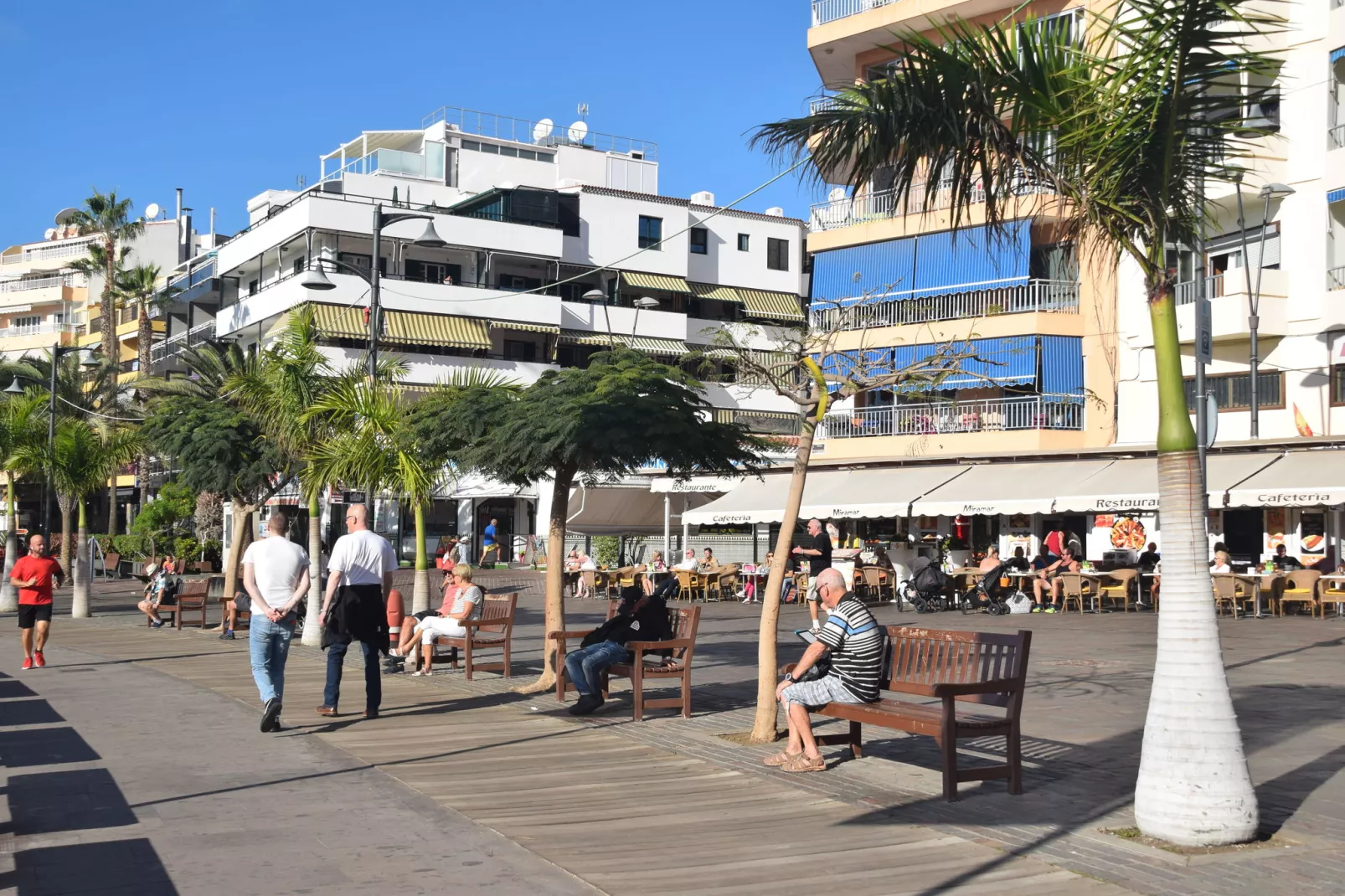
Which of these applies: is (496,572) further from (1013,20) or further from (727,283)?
(1013,20)

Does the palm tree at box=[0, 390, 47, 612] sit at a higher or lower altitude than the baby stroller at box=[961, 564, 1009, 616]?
higher

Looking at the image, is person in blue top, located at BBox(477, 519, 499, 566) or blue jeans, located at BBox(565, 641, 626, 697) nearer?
blue jeans, located at BBox(565, 641, 626, 697)

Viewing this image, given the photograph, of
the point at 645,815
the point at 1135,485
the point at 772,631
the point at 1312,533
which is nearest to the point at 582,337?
the point at 1135,485

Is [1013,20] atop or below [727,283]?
below

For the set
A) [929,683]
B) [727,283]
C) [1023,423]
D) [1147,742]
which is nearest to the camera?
[1147,742]

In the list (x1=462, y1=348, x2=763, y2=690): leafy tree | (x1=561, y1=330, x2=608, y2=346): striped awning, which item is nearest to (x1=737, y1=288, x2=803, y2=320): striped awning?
(x1=561, y1=330, x2=608, y2=346): striped awning

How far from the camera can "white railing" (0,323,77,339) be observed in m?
95.2

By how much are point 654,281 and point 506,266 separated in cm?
635

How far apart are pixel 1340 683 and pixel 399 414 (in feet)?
38.4

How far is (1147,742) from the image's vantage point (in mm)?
7129

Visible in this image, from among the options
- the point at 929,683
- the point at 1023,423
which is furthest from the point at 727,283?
the point at 929,683

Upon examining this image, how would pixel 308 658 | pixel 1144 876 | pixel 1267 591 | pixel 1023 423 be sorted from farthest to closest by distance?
pixel 1023 423 → pixel 1267 591 → pixel 308 658 → pixel 1144 876

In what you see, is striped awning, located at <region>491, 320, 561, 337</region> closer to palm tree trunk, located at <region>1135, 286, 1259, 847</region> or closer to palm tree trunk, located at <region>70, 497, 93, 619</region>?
palm tree trunk, located at <region>70, 497, 93, 619</region>

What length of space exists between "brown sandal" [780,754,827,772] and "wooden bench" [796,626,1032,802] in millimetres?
315
